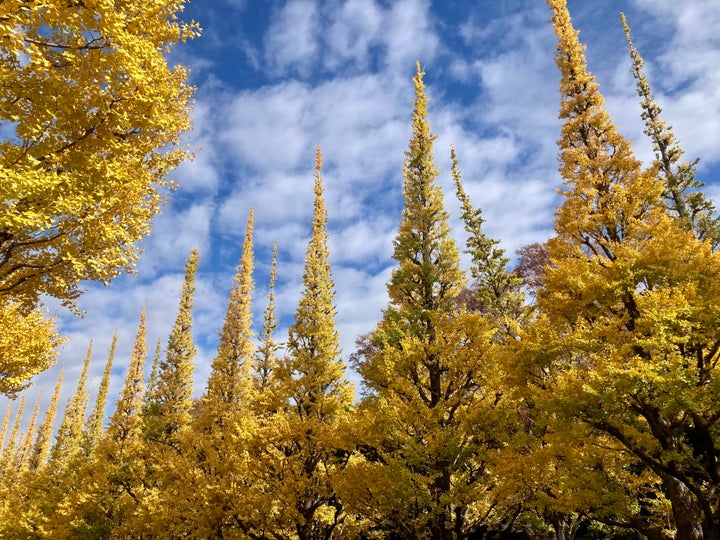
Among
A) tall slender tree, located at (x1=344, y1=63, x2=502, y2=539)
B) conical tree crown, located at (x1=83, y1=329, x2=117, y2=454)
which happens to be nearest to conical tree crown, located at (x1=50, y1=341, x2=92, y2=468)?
conical tree crown, located at (x1=83, y1=329, x2=117, y2=454)

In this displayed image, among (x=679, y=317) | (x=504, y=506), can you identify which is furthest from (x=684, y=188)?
(x=504, y=506)

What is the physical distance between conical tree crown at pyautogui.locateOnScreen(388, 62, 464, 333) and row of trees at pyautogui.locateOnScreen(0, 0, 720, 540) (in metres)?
0.08

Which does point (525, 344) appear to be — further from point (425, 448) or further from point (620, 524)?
point (620, 524)

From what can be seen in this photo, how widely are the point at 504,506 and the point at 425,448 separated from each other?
3478 mm

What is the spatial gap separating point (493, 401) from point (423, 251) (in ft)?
19.9

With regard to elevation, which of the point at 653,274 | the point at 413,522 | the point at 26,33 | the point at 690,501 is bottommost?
the point at 413,522

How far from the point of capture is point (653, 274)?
32.8 ft

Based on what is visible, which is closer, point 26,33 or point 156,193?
point 26,33

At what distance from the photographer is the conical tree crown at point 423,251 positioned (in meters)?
14.8

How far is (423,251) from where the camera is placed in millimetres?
15625

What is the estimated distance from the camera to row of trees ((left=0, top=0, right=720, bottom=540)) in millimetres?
8812

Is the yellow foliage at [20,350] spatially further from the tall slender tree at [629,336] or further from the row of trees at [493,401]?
the tall slender tree at [629,336]

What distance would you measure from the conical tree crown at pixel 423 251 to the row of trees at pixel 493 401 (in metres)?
0.08

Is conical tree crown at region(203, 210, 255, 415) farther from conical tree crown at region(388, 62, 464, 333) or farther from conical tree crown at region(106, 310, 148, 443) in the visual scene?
conical tree crown at region(388, 62, 464, 333)
